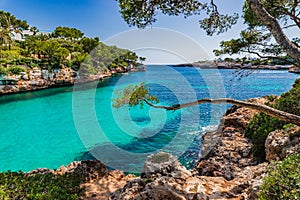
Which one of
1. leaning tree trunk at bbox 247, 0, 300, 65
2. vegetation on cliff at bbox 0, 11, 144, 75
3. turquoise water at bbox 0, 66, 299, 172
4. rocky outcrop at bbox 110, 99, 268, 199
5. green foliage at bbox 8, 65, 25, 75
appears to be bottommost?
turquoise water at bbox 0, 66, 299, 172

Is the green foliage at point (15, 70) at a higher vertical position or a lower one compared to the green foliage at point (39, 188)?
higher

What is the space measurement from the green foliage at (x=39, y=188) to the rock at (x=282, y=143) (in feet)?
18.4

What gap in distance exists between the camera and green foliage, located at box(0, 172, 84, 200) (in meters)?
4.56

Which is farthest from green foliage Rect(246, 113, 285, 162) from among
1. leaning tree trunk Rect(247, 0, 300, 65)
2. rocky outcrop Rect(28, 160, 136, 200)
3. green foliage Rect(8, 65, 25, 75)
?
green foliage Rect(8, 65, 25, 75)

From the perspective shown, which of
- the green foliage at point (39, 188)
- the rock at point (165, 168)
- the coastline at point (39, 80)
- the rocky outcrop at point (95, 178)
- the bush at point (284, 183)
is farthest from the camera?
the coastline at point (39, 80)

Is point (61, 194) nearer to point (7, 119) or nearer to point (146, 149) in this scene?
point (146, 149)

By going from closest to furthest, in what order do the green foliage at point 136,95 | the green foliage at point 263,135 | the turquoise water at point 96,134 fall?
the green foliage at point 136,95
the green foliage at point 263,135
the turquoise water at point 96,134

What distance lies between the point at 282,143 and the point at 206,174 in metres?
2.63

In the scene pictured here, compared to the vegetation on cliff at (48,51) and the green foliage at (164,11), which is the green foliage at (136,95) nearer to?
the green foliage at (164,11)

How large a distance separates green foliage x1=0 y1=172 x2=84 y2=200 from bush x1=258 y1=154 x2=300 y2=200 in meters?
4.41

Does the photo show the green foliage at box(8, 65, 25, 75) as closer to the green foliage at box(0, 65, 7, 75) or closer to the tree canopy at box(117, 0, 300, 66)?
the green foliage at box(0, 65, 7, 75)

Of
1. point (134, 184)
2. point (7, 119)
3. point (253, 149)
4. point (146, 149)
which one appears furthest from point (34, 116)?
point (253, 149)

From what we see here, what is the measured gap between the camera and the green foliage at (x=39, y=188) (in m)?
4.56

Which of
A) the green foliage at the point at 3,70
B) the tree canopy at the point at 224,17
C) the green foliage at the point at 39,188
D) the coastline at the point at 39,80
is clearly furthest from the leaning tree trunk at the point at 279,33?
the coastline at the point at 39,80
